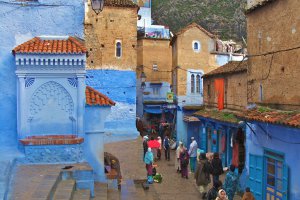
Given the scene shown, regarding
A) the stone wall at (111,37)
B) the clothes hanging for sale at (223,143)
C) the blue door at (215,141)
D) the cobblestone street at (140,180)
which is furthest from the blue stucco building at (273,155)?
the stone wall at (111,37)

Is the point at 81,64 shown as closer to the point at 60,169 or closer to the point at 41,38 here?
the point at 41,38

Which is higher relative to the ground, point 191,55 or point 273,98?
point 191,55

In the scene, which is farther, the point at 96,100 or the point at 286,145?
the point at 96,100

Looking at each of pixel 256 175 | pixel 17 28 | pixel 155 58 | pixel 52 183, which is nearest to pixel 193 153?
pixel 256 175

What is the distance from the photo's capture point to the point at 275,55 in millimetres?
12484

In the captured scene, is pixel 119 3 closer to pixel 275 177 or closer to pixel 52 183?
pixel 275 177

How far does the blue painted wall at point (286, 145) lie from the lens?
35.2 feet

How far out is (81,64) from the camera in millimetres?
12484

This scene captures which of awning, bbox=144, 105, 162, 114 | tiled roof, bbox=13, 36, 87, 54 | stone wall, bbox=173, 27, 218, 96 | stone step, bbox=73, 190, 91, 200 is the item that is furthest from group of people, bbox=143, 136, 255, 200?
awning, bbox=144, 105, 162, 114

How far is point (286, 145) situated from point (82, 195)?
5.67 meters

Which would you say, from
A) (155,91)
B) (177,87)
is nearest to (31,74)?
(177,87)

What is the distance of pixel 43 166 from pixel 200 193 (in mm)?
5828

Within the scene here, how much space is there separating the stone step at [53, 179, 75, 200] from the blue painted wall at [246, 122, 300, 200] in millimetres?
5766

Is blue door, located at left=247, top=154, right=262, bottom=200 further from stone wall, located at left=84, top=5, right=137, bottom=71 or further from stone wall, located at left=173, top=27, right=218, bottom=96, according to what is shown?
stone wall, located at left=173, top=27, right=218, bottom=96
